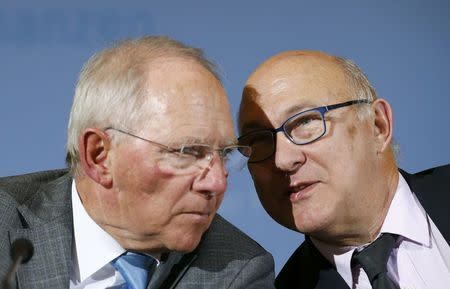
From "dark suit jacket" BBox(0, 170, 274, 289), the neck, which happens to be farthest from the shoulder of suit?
the neck

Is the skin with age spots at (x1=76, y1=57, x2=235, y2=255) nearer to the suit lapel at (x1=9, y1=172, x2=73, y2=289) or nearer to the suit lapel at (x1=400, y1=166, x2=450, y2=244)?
the suit lapel at (x1=9, y1=172, x2=73, y2=289)

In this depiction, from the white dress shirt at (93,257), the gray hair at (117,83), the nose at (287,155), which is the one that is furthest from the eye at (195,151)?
the nose at (287,155)

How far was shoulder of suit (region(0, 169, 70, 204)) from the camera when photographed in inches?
70.4

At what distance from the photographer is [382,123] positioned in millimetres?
2092

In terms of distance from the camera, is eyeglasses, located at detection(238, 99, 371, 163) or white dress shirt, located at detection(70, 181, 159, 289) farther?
eyeglasses, located at detection(238, 99, 371, 163)

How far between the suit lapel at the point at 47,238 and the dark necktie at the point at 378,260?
679 millimetres

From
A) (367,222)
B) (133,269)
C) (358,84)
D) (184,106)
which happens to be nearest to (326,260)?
(367,222)

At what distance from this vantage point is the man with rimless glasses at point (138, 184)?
161 centimetres

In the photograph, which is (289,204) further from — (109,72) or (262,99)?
(109,72)

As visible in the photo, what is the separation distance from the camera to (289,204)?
2006 mm

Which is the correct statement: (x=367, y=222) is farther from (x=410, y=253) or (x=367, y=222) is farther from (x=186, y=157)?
(x=186, y=157)

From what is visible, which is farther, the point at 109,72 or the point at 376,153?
the point at 376,153

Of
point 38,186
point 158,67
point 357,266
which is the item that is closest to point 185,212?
point 158,67

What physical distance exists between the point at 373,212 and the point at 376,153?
0.14m
